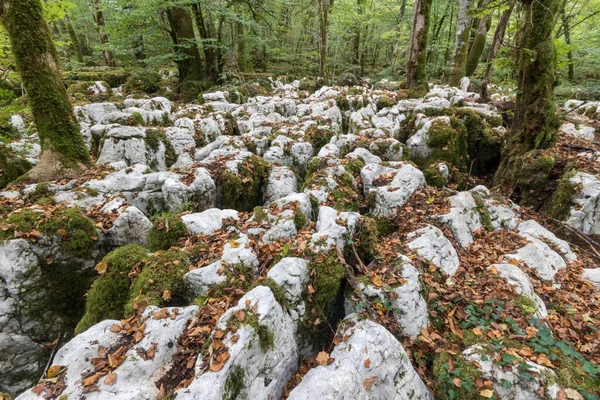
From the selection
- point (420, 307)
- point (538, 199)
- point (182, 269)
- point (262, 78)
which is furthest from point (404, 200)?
point (262, 78)

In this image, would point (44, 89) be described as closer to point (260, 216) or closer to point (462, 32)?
point (260, 216)

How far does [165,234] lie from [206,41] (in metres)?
13.1

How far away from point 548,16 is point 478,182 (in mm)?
4240

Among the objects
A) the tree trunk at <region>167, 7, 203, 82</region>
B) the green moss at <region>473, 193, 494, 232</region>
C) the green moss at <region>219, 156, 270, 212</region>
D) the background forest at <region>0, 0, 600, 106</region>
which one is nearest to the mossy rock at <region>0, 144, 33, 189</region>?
the background forest at <region>0, 0, 600, 106</region>

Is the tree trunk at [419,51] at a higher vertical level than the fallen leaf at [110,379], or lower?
higher

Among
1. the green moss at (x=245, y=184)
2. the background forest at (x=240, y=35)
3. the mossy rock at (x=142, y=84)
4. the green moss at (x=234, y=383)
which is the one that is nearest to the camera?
the green moss at (x=234, y=383)

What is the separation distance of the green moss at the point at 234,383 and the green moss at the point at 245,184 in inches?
180

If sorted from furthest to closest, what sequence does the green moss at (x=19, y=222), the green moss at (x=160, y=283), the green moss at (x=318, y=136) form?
the green moss at (x=318, y=136) → the green moss at (x=19, y=222) → the green moss at (x=160, y=283)

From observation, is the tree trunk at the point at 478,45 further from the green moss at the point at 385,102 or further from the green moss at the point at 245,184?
the green moss at the point at 245,184

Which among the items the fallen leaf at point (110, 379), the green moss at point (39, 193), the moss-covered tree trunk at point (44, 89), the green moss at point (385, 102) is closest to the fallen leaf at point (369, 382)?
the fallen leaf at point (110, 379)

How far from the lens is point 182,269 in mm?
3869

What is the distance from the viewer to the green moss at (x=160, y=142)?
8.22m

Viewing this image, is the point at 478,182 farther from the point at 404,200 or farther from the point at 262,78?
the point at 262,78

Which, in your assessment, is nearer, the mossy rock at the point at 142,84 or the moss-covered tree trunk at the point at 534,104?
the moss-covered tree trunk at the point at 534,104
